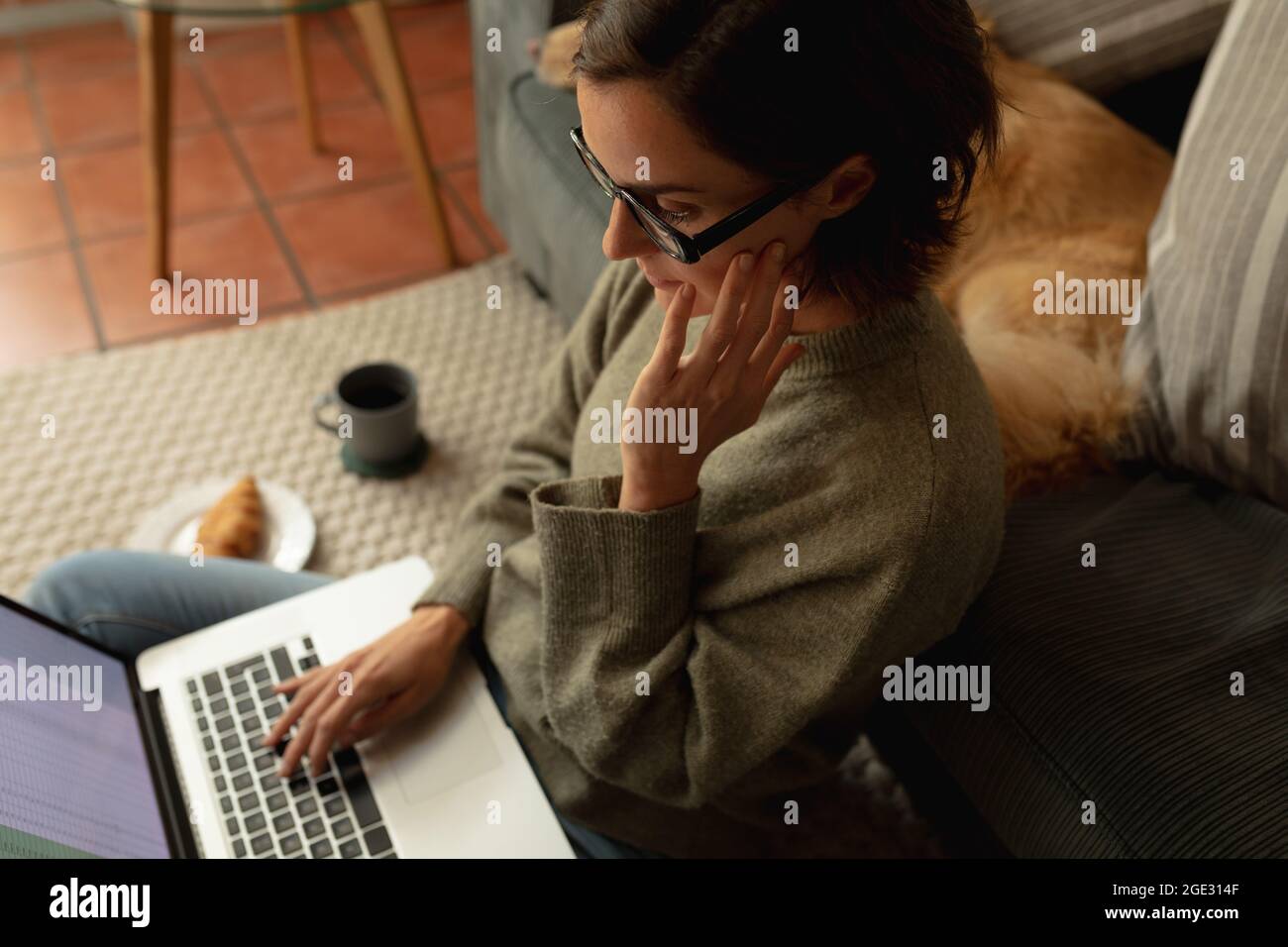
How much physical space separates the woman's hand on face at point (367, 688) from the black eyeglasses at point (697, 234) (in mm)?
427

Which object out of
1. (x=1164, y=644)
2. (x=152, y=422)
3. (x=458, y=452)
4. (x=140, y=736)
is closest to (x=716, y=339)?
(x=1164, y=644)

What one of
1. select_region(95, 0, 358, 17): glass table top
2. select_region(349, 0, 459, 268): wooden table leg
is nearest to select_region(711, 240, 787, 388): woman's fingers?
→ select_region(95, 0, 358, 17): glass table top

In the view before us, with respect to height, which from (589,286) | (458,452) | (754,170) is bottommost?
(458,452)

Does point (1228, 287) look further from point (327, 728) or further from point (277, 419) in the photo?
point (277, 419)

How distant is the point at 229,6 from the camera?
1603 millimetres

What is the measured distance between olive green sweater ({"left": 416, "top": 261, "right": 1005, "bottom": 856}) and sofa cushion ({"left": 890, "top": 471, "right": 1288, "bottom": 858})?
89 millimetres

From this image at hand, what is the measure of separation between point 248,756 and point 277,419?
995 millimetres

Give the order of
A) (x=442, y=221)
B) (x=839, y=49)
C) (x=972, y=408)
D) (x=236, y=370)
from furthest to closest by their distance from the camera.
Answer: (x=442, y=221) < (x=236, y=370) < (x=972, y=408) < (x=839, y=49)

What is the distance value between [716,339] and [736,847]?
0.50 meters

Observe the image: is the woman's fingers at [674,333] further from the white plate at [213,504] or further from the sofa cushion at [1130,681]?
the white plate at [213,504]

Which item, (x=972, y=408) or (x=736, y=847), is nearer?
(x=972, y=408)

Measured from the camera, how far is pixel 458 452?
5.67 ft

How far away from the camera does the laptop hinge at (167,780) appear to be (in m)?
0.81

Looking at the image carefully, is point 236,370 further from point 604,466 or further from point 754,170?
point 754,170
